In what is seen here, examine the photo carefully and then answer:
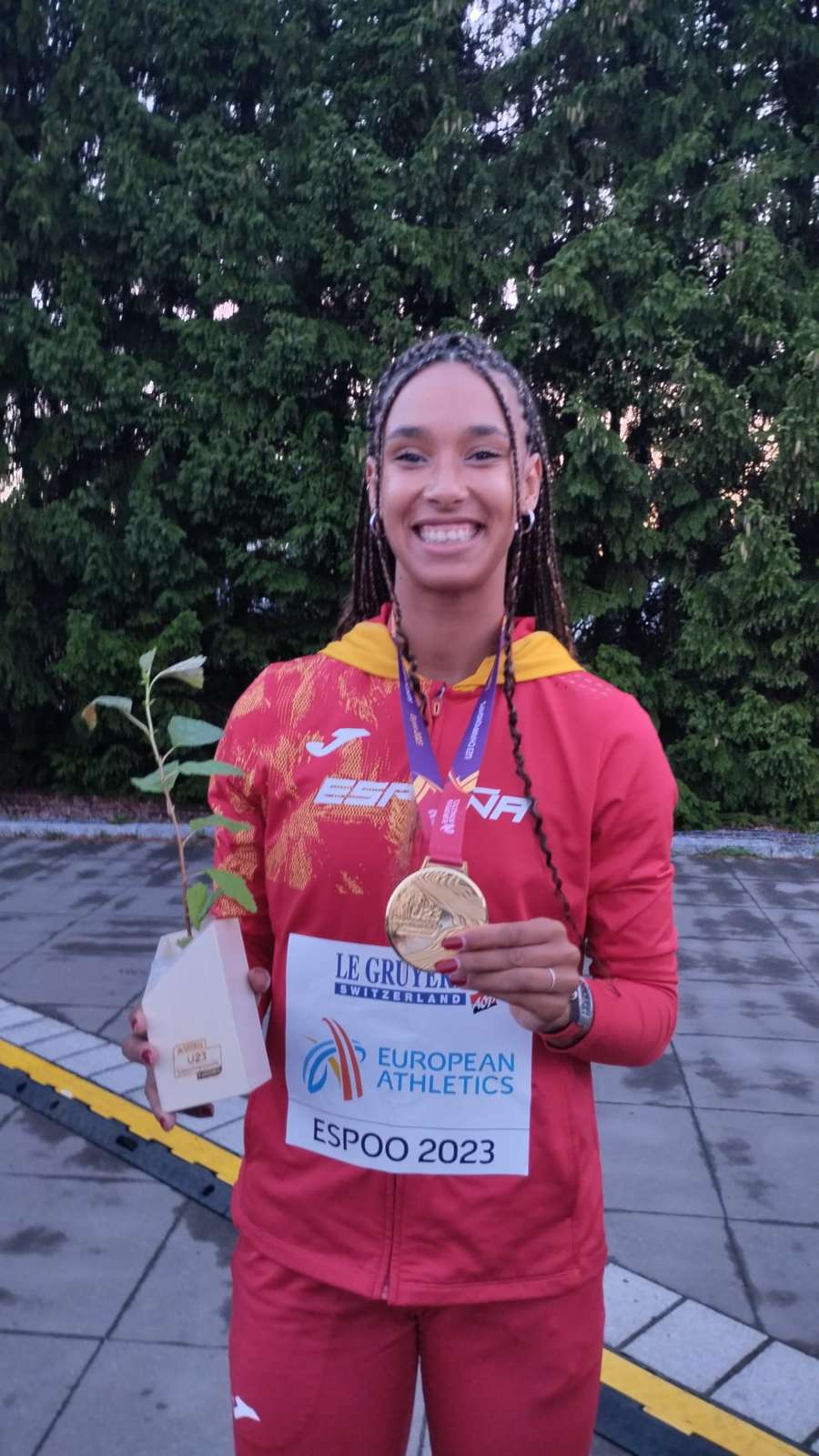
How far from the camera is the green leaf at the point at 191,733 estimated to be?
1466 millimetres

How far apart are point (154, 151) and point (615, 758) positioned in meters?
10.4

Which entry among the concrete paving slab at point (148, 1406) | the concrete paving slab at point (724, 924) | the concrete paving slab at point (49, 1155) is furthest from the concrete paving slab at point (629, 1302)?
the concrete paving slab at point (724, 924)

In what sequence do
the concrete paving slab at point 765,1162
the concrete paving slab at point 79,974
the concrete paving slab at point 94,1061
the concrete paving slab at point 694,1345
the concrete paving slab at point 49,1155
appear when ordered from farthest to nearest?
1. the concrete paving slab at point 79,974
2. the concrete paving slab at point 94,1061
3. the concrete paving slab at point 49,1155
4. the concrete paving slab at point 765,1162
5. the concrete paving slab at point 694,1345

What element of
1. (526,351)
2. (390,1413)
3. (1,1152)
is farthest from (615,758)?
(526,351)

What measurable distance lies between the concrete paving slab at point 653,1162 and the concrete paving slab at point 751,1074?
0.89 feet

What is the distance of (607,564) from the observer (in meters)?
10.2

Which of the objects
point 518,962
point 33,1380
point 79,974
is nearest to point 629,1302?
point 33,1380

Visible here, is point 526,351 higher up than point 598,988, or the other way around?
point 526,351

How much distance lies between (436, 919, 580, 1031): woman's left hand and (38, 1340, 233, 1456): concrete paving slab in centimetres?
191

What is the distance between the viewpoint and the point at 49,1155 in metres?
3.93

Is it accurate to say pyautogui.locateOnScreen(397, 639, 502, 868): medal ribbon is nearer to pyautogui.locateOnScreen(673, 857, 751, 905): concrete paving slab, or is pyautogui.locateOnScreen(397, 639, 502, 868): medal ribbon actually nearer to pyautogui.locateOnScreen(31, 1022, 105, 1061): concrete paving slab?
pyautogui.locateOnScreen(31, 1022, 105, 1061): concrete paving slab

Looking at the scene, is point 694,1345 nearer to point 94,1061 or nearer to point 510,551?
point 510,551

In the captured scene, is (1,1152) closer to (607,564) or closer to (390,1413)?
(390,1413)

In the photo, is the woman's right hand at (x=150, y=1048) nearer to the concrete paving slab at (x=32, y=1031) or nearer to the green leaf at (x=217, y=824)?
the green leaf at (x=217, y=824)
